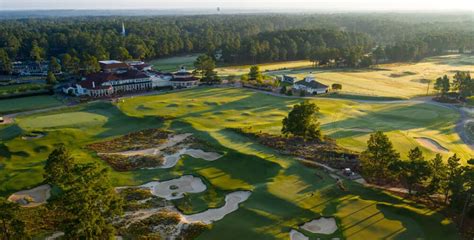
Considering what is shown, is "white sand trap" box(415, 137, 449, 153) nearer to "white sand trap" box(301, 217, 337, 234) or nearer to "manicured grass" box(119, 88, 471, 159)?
"manicured grass" box(119, 88, 471, 159)

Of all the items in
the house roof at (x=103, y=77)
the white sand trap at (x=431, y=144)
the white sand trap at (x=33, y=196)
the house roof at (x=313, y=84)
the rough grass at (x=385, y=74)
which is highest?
the house roof at (x=103, y=77)

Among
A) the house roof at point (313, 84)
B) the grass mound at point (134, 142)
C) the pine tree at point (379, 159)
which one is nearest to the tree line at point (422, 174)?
the pine tree at point (379, 159)

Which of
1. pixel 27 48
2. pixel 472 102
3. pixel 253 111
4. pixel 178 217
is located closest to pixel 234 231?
pixel 178 217

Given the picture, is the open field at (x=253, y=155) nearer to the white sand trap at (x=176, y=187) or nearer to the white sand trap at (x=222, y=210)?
the white sand trap at (x=222, y=210)

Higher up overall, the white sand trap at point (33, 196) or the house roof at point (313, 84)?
the house roof at point (313, 84)

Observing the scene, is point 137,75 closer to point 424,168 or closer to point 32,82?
point 32,82

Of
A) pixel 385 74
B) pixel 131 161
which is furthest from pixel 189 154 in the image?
pixel 385 74

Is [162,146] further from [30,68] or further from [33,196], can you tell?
[30,68]
